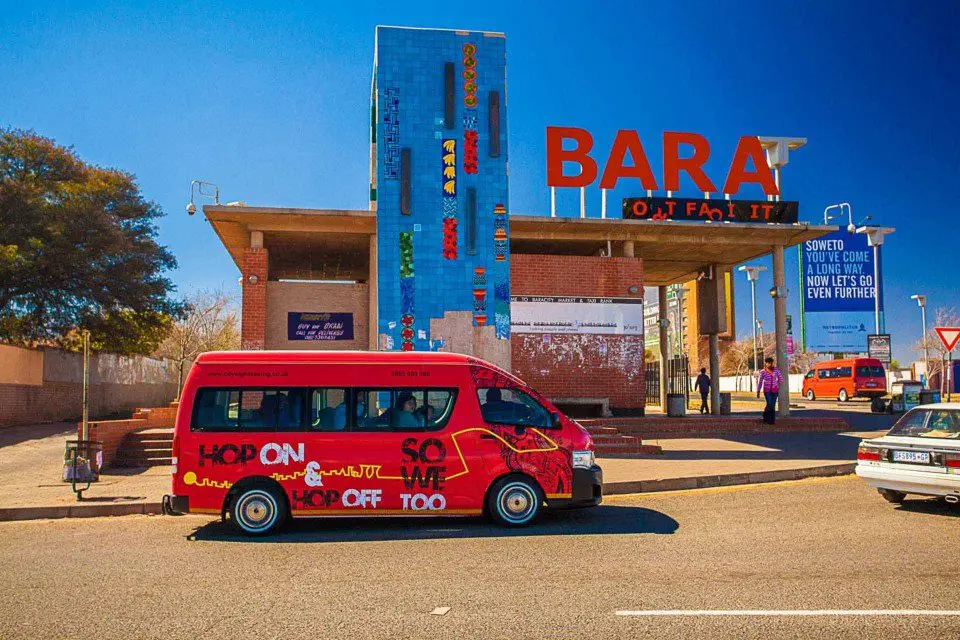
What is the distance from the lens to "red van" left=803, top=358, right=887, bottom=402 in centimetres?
4038

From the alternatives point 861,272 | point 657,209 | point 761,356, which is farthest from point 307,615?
point 761,356

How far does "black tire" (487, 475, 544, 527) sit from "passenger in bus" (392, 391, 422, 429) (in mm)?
1259

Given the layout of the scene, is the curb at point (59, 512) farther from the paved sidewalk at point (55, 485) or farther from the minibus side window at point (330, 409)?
the minibus side window at point (330, 409)

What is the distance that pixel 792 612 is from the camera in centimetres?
545

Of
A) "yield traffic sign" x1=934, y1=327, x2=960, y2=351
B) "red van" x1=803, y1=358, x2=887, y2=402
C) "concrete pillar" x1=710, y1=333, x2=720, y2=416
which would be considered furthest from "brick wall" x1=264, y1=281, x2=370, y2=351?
"red van" x1=803, y1=358, x2=887, y2=402

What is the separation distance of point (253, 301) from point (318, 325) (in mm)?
1746

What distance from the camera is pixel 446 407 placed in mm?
9508

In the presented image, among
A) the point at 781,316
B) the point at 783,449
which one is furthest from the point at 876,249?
the point at 783,449

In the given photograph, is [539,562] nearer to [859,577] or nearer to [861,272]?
[859,577]

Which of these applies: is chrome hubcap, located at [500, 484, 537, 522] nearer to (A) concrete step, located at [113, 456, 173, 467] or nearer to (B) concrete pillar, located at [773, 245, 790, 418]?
(A) concrete step, located at [113, 456, 173, 467]

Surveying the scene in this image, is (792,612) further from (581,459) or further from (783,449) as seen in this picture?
(783,449)

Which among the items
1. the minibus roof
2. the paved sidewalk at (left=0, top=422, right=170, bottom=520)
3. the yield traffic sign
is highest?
the yield traffic sign

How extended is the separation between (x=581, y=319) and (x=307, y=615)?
52.3 ft

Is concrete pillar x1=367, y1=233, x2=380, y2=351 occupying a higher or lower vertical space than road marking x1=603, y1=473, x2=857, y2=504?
higher
